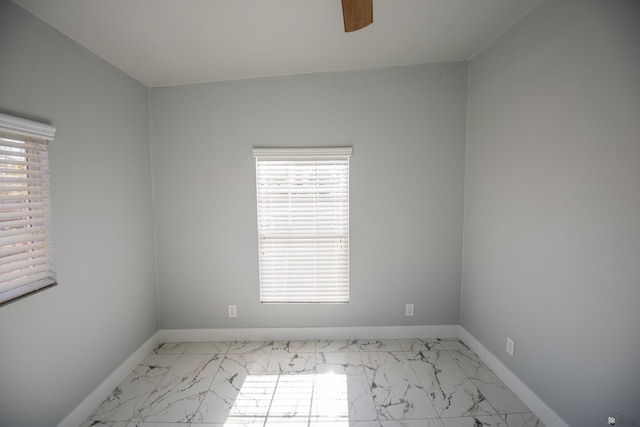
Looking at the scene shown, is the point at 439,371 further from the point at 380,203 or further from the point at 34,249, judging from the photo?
the point at 34,249

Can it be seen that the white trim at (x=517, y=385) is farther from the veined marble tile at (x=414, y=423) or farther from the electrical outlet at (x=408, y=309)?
the veined marble tile at (x=414, y=423)

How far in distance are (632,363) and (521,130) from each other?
4.73 ft

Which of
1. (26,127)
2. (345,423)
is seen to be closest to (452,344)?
(345,423)

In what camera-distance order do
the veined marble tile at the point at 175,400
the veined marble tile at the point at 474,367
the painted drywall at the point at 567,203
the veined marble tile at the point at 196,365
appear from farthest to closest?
1. the veined marble tile at the point at 196,365
2. the veined marble tile at the point at 474,367
3. the veined marble tile at the point at 175,400
4. the painted drywall at the point at 567,203

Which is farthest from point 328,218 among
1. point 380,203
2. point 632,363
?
point 632,363

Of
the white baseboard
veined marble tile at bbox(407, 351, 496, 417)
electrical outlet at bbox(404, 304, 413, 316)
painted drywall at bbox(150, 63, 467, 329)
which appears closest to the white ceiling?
painted drywall at bbox(150, 63, 467, 329)

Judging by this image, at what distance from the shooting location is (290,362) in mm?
2404

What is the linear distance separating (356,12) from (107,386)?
2.91 m

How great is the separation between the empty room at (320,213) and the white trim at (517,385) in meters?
0.01

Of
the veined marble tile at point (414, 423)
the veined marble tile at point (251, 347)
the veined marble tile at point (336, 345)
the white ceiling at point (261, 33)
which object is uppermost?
the white ceiling at point (261, 33)

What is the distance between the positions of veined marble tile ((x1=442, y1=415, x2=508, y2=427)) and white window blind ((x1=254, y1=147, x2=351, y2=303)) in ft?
4.04

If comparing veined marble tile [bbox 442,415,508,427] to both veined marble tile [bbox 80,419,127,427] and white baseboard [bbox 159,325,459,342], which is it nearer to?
white baseboard [bbox 159,325,459,342]

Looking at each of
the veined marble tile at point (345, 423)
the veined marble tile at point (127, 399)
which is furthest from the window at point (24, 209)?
the veined marble tile at point (345, 423)

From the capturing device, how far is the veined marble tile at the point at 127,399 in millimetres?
1862
